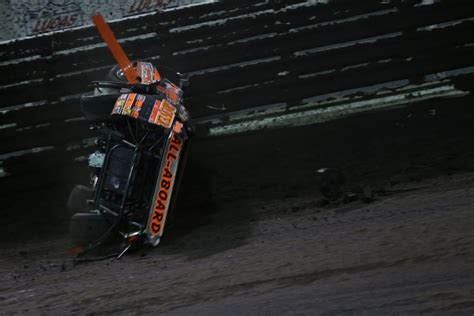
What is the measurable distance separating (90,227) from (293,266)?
7.27 feet

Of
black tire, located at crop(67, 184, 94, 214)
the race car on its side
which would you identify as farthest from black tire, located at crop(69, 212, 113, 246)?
black tire, located at crop(67, 184, 94, 214)

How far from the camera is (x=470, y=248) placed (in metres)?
4.25

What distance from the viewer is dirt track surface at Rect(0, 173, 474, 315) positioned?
3.86m

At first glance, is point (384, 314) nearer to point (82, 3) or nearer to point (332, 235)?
point (332, 235)

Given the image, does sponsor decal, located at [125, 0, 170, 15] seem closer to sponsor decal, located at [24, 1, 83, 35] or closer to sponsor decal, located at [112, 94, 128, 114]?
sponsor decal, located at [24, 1, 83, 35]

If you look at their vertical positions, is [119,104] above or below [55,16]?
below

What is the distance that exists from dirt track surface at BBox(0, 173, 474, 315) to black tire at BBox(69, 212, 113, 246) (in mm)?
272

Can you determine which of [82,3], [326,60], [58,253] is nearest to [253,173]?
[326,60]

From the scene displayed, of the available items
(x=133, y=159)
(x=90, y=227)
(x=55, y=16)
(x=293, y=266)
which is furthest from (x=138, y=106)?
(x=55, y=16)

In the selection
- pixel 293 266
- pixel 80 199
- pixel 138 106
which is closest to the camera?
pixel 293 266

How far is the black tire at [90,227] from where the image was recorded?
6023 mm

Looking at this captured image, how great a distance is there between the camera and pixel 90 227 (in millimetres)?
6047

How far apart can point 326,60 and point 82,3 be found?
9.70ft

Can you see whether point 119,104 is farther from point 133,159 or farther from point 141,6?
point 141,6
